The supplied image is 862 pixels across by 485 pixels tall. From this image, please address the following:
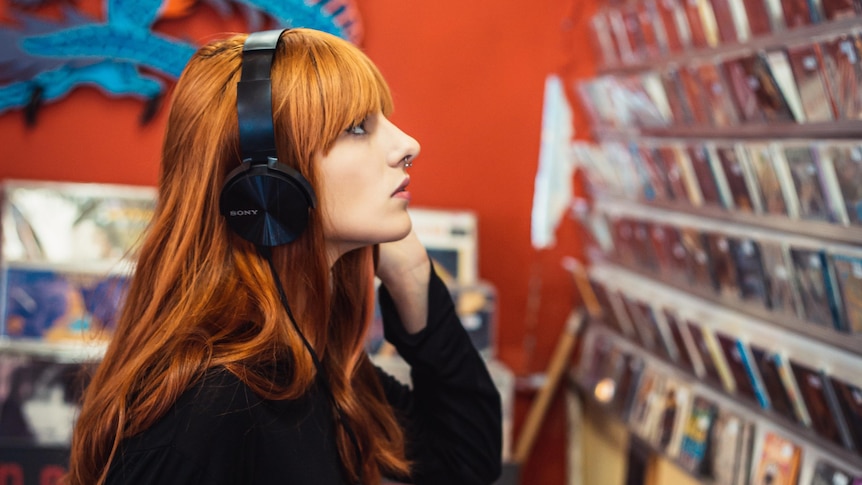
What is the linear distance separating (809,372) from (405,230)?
89 centimetres

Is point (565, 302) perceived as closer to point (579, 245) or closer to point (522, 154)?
point (579, 245)

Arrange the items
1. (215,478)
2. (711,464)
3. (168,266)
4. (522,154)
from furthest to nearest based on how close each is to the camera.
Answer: (522,154) → (711,464) → (168,266) → (215,478)

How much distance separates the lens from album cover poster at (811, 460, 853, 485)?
1.41 m

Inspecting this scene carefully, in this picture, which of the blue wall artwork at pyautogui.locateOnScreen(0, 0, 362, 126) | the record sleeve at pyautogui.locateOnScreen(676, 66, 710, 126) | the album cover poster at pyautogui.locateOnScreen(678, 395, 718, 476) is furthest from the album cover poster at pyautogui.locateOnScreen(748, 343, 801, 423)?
the blue wall artwork at pyautogui.locateOnScreen(0, 0, 362, 126)

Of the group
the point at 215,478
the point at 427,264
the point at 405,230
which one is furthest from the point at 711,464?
the point at 215,478

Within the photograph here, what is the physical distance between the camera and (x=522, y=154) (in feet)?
9.08

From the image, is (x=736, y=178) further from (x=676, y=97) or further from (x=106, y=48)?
(x=106, y=48)

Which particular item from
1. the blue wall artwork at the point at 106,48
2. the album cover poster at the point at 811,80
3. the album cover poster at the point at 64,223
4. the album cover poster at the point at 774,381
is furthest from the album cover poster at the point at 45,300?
the album cover poster at the point at 811,80

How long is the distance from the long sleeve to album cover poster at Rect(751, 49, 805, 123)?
78 cm

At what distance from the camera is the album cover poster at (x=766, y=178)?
5.29 ft

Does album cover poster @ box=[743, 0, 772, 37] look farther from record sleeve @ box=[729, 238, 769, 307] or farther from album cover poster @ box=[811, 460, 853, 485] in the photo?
album cover poster @ box=[811, 460, 853, 485]

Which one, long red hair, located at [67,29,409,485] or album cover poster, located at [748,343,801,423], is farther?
album cover poster, located at [748,343,801,423]

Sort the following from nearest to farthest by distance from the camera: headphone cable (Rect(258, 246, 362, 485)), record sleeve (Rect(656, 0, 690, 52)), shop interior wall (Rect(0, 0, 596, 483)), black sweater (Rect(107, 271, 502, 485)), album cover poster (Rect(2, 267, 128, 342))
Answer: black sweater (Rect(107, 271, 502, 485)) → headphone cable (Rect(258, 246, 362, 485)) → record sleeve (Rect(656, 0, 690, 52)) → album cover poster (Rect(2, 267, 128, 342)) → shop interior wall (Rect(0, 0, 596, 483))

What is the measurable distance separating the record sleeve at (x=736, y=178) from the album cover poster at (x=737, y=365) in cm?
28
